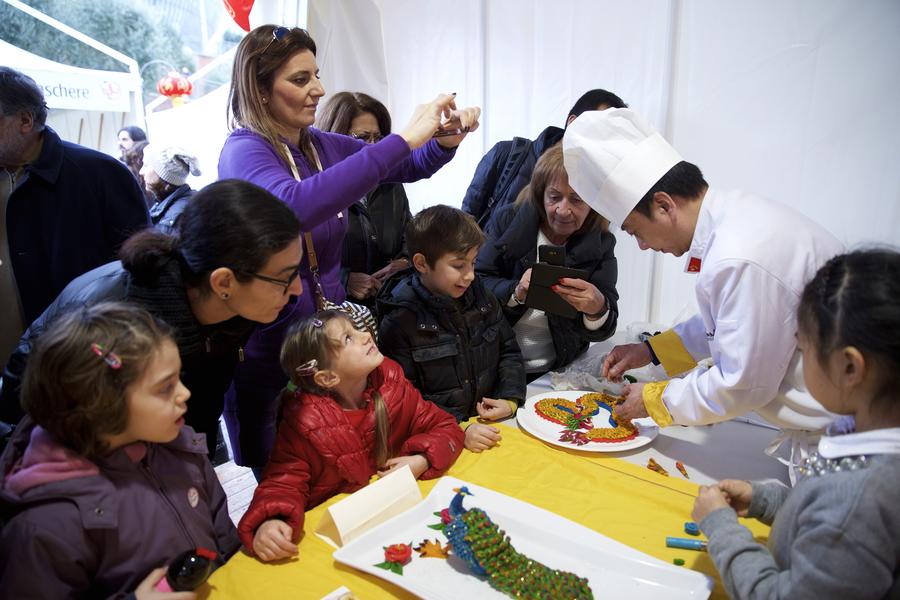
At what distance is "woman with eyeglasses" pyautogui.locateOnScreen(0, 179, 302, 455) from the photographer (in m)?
1.40

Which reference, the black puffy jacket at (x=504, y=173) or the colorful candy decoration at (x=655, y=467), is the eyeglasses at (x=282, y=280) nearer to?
the colorful candy decoration at (x=655, y=467)

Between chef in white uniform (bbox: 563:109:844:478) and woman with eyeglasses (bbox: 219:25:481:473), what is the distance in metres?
0.59

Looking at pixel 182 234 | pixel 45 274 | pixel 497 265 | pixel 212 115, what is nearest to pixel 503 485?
pixel 182 234

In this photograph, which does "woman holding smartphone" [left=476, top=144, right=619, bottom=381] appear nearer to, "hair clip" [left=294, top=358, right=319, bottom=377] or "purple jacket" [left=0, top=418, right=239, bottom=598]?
"hair clip" [left=294, top=358, right=319, bottom=377]

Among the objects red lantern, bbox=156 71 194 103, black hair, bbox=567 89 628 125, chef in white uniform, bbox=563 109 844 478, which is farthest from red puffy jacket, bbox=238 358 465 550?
red lantern, bbox=156 71 194 103

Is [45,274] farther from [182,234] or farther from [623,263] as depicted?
[623,263]

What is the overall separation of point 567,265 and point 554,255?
302 mm

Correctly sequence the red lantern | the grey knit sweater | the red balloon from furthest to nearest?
1. the red lantern
2. the red balloon
3. the grey knit sweater

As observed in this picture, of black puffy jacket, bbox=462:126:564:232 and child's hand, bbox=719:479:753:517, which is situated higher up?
black puffy jacket, bbox=462:126:564:232

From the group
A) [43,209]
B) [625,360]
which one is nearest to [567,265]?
[625,360]

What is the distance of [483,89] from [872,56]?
7.44ft

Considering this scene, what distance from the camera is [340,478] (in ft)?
5.13

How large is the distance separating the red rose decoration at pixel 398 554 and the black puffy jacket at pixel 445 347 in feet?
2.49

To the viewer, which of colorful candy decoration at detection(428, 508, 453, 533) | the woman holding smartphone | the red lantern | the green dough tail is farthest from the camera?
the red lantern
